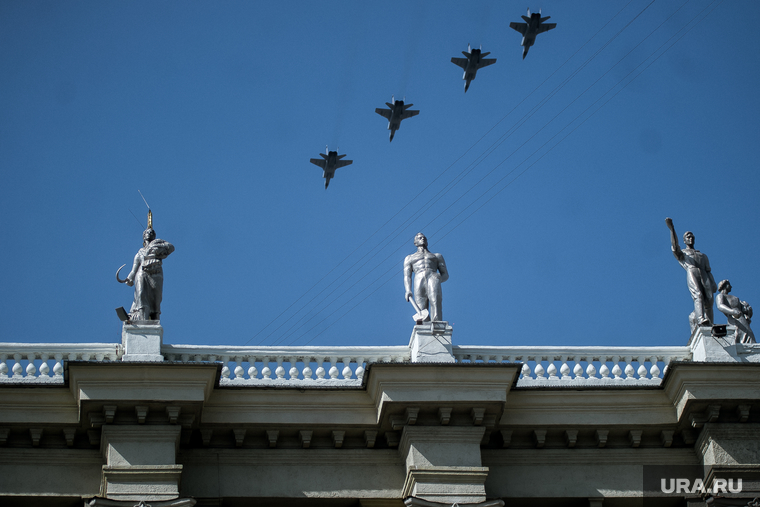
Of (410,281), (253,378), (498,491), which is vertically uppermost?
(410,281)

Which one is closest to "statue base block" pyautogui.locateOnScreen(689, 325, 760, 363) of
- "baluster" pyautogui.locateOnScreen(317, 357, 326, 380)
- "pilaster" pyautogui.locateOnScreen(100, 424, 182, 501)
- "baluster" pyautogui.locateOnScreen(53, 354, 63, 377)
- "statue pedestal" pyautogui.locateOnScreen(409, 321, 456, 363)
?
"statue pedestal" pyautogui.locateOnScreen(409, 321, 456, 363)

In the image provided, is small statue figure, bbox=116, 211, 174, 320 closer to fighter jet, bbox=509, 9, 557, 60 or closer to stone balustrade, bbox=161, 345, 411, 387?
stone balustrade, bbox=161, 345, 411, 387

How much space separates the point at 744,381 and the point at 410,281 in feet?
21.5

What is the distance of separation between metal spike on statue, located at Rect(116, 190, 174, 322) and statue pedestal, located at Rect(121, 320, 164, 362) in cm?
24

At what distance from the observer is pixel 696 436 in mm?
24078

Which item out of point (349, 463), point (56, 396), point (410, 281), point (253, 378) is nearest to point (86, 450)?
point (56, 396)

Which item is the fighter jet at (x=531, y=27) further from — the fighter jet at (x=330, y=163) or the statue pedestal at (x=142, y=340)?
the statue pedestal at (x=142, y=340)

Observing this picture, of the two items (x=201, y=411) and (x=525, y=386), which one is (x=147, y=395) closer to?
(x=201, y=411)

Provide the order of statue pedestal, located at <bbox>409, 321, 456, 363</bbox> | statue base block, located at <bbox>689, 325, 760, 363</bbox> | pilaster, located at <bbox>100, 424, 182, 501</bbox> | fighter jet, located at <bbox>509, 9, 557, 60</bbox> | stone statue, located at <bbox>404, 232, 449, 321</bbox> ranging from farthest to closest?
fighter jet, located at <bbox>509, 9, 557, 60</bbox> → stone statue, located at <bbox>404, 232, 449, 321</bbox> → statue base block, located at <bbox>689, 325, 760, 363</bbox> → statue pedestal, located at <bbox>409, 321, 456, 363</bbox> → pilaster, located at <bbox>100, 424, 182, 501</bbox>

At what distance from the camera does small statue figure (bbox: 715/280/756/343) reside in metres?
25.7

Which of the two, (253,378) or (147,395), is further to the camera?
(253,378)

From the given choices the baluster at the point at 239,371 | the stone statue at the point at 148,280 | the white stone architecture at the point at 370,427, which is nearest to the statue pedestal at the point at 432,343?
the white stone architecture at the point at 370,427

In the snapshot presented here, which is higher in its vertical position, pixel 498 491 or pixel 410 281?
pixel 410 281

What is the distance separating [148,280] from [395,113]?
3357 cm
